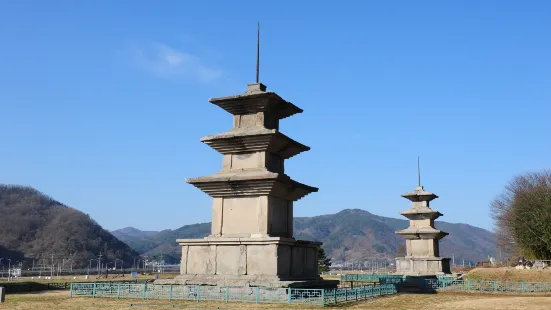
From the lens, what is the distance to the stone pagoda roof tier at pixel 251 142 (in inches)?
945

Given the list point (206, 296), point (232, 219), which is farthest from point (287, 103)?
point (206, 296)

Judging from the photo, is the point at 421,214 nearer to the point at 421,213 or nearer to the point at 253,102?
the point at 421,213

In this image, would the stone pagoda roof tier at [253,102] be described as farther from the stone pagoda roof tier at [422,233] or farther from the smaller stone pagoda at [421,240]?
the smaller stone pagoda at [421,240]

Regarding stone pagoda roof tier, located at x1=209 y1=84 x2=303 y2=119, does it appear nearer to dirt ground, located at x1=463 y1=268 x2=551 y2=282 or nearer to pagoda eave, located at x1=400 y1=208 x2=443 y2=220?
pagoda eave, located at x1=400 y1=208 x2=443 y2=220

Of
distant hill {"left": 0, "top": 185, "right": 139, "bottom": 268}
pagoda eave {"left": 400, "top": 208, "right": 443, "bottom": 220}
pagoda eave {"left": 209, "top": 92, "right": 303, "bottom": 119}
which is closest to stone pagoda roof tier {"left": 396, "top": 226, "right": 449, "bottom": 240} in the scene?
pagoda eave {"left": 400, "top": 208, "right": 443, "bottom": 220}

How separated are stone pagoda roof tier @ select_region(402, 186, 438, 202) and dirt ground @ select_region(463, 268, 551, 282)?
25.6 ft

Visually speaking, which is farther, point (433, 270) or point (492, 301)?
point (433, 270)

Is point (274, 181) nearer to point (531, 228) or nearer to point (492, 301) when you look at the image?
point (492, 301)

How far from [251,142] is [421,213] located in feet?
87.3

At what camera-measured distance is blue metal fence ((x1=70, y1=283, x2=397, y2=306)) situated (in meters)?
20.8

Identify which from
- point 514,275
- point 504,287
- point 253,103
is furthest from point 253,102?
point 514,275

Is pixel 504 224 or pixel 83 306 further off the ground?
pixel 504 224

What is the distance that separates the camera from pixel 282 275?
22609 millimetres

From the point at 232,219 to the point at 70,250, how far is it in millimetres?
171913
